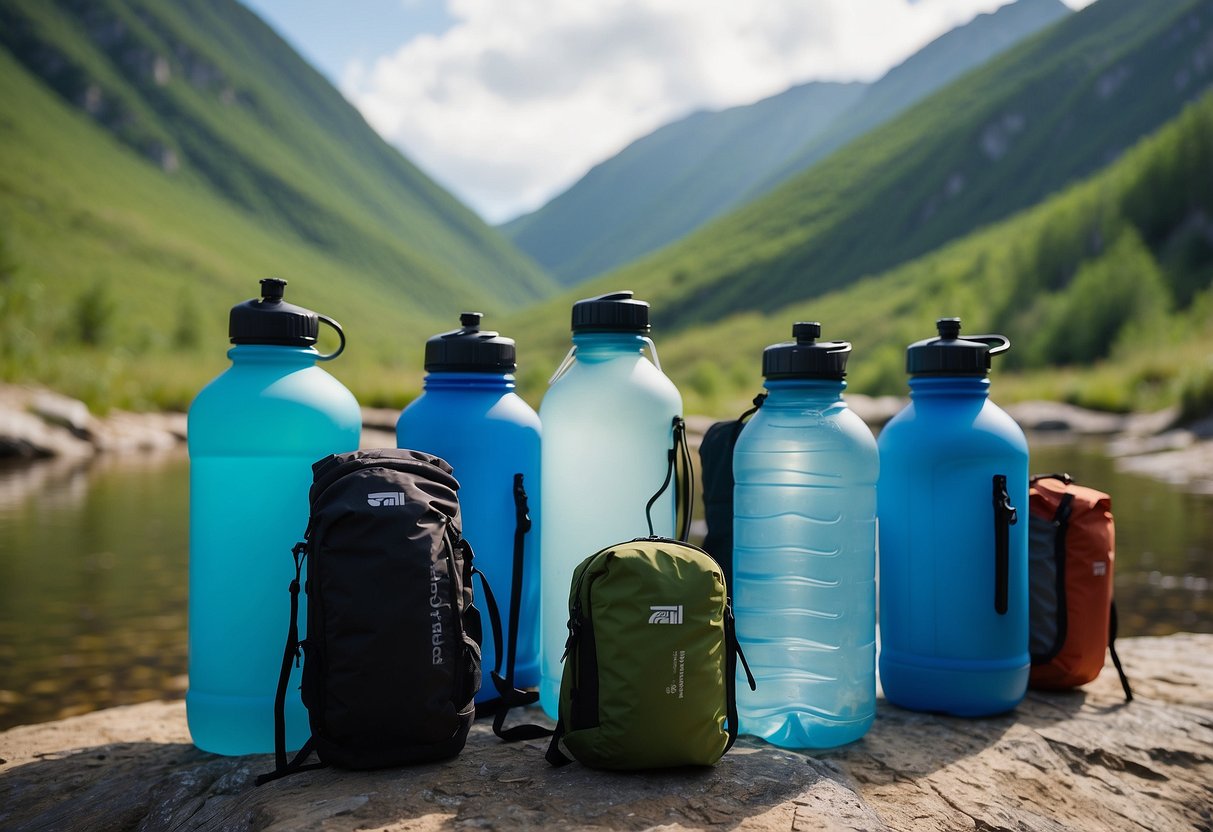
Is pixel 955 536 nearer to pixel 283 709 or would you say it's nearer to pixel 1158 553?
pixel 283 709

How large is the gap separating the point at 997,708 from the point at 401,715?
2178 mm

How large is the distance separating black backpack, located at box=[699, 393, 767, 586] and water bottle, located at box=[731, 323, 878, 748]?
0.15 meters

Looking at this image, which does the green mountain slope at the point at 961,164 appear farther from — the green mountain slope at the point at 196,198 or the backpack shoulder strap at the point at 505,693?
the backpack shoulder strap at the point at 505,693

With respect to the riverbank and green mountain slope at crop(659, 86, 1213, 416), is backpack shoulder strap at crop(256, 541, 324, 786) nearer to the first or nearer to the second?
the riverbank

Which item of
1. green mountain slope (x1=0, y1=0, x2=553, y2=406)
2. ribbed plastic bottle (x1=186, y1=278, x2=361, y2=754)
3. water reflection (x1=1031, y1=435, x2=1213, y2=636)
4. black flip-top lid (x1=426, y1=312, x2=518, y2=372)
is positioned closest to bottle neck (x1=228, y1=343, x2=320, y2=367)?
ribbed plastic bottle (x1=186, y1=278, x2=361, y2=754)

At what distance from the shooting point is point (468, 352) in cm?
318

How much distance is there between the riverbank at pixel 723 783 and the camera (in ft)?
7.97

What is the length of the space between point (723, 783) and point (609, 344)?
1416mm

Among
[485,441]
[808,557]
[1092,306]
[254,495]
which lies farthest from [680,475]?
[1092,306]

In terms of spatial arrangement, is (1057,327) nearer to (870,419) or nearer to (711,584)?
(870,419)

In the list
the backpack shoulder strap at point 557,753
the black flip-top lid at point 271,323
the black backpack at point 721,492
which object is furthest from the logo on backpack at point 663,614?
the black flip-top lid at point 271,323

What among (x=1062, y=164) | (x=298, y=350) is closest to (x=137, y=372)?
(x=298, y=350)

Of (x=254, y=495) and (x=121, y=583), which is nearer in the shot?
(x=254, y=495)

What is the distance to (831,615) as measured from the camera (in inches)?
122
